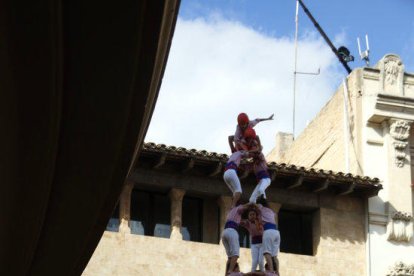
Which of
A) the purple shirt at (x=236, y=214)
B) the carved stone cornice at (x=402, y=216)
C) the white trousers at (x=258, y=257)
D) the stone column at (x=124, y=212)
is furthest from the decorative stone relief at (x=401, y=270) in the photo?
the purple shirt at (x=236, y=214)

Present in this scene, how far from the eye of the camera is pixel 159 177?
22.1 m

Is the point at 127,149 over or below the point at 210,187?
below

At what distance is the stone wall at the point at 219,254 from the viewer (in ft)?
69.2

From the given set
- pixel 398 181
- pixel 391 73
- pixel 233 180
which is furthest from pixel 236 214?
pixel 391 73

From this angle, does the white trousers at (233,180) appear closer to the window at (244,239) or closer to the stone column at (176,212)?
the stone column at (176,212)

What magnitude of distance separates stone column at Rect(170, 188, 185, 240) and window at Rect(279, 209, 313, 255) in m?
2.84

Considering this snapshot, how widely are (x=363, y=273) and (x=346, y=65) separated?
8430mm

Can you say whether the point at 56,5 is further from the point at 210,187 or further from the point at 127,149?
the point at 210,187

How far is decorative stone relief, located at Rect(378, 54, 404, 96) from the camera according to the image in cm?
2500

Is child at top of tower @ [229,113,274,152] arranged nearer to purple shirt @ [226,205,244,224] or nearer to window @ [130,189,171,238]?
purple shirt @ [226,205,244,224]

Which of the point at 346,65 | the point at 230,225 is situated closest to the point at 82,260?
the point at 230,225

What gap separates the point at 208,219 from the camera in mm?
22547

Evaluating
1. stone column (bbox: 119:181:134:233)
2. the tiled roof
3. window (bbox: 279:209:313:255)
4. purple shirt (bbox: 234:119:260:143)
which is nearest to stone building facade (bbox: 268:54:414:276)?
the tiled roof

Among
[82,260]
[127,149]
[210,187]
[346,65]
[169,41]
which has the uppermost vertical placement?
[346,65]
